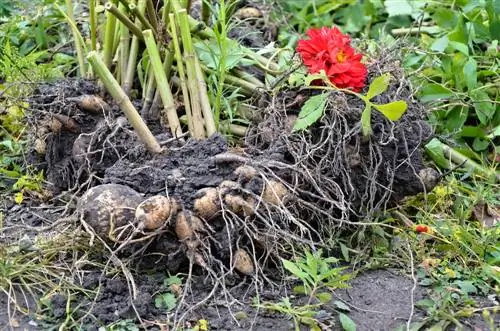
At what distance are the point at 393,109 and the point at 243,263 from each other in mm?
562

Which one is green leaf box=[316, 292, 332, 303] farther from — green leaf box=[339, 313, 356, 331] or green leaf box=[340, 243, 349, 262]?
green leaf box=[340, 243, 349, 262]

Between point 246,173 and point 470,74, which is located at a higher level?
point 246,173

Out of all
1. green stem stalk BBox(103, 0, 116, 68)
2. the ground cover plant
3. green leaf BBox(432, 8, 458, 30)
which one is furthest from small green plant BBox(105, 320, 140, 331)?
green leaf BBox(432, 8, 458, 30)

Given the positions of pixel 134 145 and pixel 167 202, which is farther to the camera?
pixel 134 145

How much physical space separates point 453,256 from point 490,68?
0.89m

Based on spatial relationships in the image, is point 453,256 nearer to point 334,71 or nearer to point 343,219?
point 343,219

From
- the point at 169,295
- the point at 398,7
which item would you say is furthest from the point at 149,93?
the point at 398,7

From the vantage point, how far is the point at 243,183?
1.96 metres

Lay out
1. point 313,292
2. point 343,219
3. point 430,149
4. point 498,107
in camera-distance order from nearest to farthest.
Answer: point 313,292
point 343,219
point 430,149
point 498,107

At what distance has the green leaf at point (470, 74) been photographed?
2.58 metres

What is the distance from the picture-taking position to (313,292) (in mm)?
1820

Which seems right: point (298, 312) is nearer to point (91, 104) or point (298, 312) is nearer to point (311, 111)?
point (311, 111)

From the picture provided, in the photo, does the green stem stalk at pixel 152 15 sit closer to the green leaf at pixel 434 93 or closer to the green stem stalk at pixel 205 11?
the green stem stalk at pixel 205 11

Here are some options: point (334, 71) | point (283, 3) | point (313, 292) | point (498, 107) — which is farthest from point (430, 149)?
point (283, 3)
